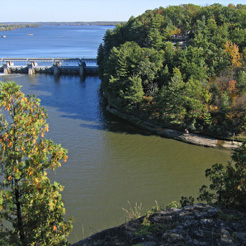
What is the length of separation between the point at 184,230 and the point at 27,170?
348 cm

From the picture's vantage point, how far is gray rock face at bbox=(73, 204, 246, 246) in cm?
547

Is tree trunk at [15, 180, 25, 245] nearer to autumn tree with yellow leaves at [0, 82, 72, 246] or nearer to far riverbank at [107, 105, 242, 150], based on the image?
autumn tree with yellow leaves at [0, 82, 72, 246]

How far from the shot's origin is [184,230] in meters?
5.79

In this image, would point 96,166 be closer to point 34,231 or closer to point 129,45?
point 34,231

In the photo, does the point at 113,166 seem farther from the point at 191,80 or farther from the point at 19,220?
the point at 19,220

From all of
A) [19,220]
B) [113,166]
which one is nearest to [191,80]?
[113,166]

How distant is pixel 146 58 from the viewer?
23.3 meters

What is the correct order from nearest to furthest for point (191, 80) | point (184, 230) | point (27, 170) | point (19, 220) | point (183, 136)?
point (27, 170), point (19, 220), point (184, 230), point (183, 136), point (191, 80)

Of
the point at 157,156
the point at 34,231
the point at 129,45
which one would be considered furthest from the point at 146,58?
the point at 34,231

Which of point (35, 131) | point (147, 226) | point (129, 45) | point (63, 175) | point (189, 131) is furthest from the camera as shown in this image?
point (129, 45)

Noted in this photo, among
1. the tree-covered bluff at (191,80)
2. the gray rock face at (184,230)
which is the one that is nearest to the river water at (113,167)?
the tree-covered bluff at (191,80)

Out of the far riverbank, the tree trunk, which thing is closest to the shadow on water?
the far riverbank

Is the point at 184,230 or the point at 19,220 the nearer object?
the point at 19,220

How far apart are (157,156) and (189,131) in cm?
421
